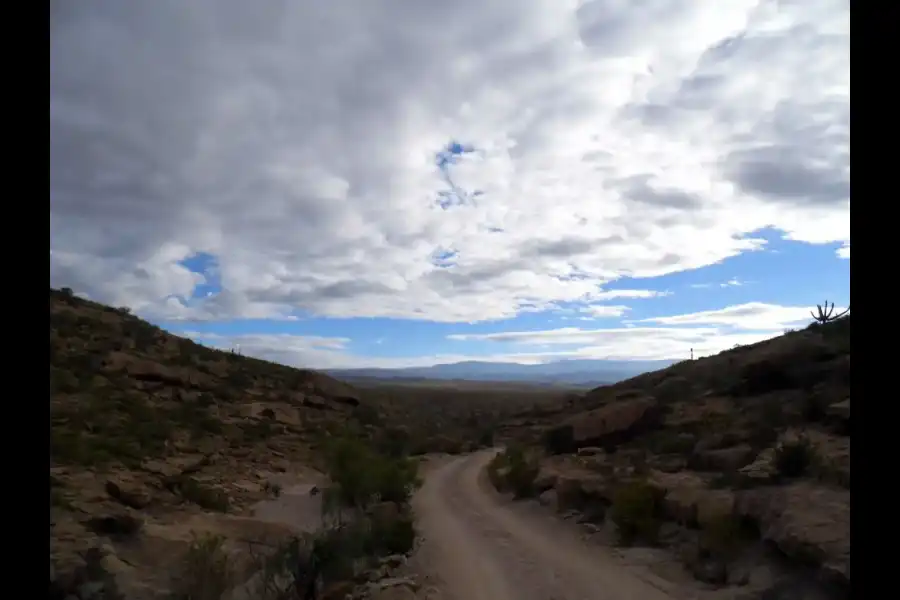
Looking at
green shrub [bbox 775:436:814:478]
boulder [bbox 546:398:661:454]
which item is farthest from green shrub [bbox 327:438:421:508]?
green shrub [bbox 775:436:814:478]

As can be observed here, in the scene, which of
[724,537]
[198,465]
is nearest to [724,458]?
[724,537]

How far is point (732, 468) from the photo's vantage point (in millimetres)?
16266

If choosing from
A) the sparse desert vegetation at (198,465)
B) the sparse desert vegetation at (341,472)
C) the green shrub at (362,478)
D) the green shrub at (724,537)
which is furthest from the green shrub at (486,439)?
the green shrub at (724,537)

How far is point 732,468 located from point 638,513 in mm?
3773

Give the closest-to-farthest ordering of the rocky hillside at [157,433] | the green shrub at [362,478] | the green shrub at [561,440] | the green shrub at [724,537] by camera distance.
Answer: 1. the green shrub at [724,537]
2. the rocky hillside at [157,433]
3. the green shrub at [362,478]
4. the green shrub at [561,440]

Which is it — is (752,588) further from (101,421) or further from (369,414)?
(369,414)

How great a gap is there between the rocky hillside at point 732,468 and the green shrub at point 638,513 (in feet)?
0.09

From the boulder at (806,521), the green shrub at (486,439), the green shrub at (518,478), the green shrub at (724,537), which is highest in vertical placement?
the boulder at (806,521)

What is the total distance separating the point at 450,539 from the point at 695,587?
580 centimetres

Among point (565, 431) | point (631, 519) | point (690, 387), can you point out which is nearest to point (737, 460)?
point (631, 519)

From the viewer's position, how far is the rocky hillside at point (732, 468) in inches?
404

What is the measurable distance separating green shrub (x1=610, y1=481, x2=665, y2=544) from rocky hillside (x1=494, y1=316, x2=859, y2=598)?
3 cm

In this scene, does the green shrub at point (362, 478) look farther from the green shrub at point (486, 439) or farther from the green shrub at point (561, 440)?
the green shrub at point (486, 439)

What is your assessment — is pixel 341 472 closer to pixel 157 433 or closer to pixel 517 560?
pixel 157 433
